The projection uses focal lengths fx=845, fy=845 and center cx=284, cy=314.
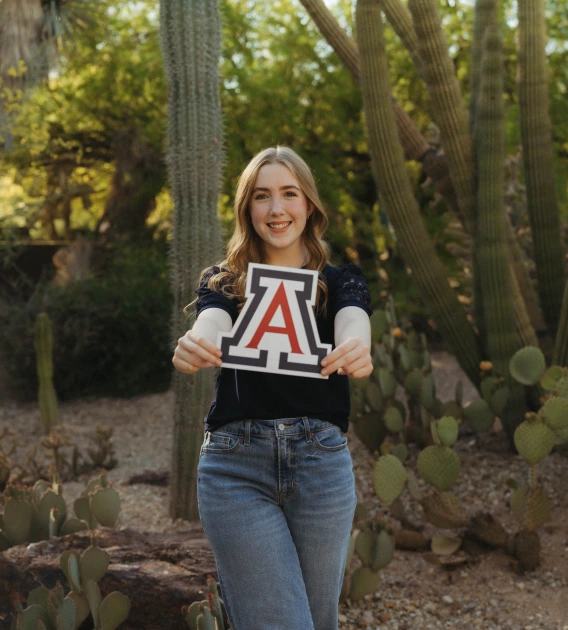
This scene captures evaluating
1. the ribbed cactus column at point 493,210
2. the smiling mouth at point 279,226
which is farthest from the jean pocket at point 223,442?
the ribbed cactus column at point 493,210

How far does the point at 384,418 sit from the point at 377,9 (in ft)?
7.57

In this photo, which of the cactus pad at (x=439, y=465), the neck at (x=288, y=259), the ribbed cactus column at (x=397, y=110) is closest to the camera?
the neck at (x=288, y=259)

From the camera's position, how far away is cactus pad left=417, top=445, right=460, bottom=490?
3883 millimetres

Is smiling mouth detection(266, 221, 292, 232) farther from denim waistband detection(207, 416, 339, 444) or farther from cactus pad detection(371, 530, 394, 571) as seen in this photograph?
cactus pad detection(371, 530, 394, 571)

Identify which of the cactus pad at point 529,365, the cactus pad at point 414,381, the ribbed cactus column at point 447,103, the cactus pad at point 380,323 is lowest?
the cactus pad at point 414,381

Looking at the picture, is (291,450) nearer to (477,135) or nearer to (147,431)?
(477,135)

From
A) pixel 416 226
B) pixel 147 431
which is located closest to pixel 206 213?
pixel 416 226

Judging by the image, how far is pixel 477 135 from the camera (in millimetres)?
4926

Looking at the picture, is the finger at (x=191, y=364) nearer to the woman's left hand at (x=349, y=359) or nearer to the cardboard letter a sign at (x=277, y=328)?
the cardboard letter a sign at (x=277, y=328)

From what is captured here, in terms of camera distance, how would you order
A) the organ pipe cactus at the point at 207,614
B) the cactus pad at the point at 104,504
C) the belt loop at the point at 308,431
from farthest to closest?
1. the cactus pad at the point at 104,504
2. the organ pipe cactus at the point at 207,614
3. the belt loop at the point at 308,431

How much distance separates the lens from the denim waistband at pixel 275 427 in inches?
80.8

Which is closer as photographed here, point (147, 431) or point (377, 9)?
point (377, 9)

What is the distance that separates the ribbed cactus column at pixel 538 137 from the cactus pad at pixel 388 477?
201 centimetres

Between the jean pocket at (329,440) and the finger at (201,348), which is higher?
the finger at (201,348)
